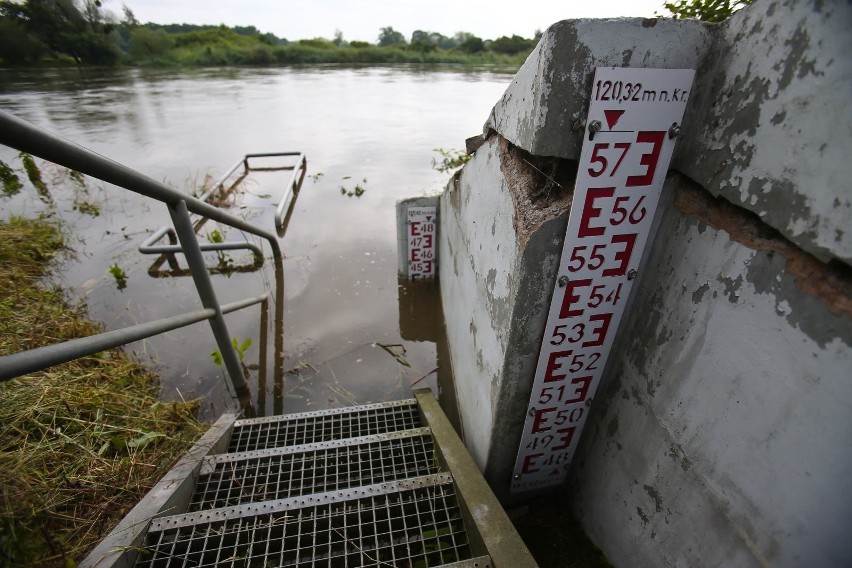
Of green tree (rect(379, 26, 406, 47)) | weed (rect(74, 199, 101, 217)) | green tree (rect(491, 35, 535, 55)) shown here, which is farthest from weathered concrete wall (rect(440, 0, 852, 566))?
green tree (rect(379, 26, 406, 47))

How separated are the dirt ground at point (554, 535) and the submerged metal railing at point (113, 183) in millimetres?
2045

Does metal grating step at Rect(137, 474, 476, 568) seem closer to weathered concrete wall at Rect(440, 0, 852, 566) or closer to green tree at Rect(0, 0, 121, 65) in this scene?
weathered concrete wall at Rect(440, 0, 852, 566)

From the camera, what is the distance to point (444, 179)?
741 centimetres

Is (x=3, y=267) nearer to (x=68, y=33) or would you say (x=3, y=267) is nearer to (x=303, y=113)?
(x=303, y=113)

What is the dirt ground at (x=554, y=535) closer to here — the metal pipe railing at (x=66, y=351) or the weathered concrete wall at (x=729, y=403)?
the weathered concrete wall at (x=729, y=403)

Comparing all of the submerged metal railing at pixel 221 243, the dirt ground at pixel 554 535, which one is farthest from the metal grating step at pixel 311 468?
the submerged metal railing at pixel 221 243

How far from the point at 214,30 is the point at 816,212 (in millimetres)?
60915

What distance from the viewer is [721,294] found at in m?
1.08

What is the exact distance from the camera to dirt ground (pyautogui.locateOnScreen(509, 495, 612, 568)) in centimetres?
180

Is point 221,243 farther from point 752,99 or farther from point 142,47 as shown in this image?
point 142,47

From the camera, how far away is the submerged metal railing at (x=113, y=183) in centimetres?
110

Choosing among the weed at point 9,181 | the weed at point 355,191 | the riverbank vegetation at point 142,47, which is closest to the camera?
the weed at point 9,181

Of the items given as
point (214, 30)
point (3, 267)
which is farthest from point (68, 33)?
point (3, 267)

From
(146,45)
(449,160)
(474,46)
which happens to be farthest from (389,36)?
(449,160)
